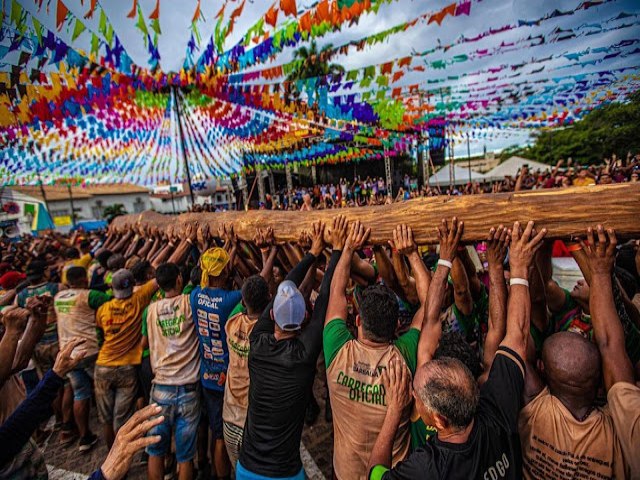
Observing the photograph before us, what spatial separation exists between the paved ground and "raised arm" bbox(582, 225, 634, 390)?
2799mm

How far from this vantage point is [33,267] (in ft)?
15.9

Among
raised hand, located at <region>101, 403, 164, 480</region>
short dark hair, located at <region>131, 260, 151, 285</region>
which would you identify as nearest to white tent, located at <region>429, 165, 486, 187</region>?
short dark hair, located at <region>131, 260, 151, 285</region>

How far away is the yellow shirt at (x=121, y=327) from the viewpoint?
12.6ft

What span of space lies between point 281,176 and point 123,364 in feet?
59.0

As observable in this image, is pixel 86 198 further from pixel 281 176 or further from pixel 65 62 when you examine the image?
pixel 65 62

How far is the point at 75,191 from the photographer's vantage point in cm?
4084

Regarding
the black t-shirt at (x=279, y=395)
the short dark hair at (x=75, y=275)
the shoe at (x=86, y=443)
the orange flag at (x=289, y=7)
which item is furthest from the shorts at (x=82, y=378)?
the orange flag at (x=289, y=7)

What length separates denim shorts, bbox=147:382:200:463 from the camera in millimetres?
3184

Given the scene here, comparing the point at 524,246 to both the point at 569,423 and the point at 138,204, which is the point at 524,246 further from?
the point at 138,204

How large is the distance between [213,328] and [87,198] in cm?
4798

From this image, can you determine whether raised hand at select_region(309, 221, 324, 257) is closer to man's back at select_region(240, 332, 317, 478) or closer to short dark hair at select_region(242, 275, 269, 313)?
short dark hair at select_region(242, 275, 269, 313)

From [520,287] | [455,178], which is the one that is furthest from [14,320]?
[455,178]

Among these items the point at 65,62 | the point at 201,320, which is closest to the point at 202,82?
the point at 65,62

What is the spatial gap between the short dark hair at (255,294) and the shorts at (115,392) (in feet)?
7.51
